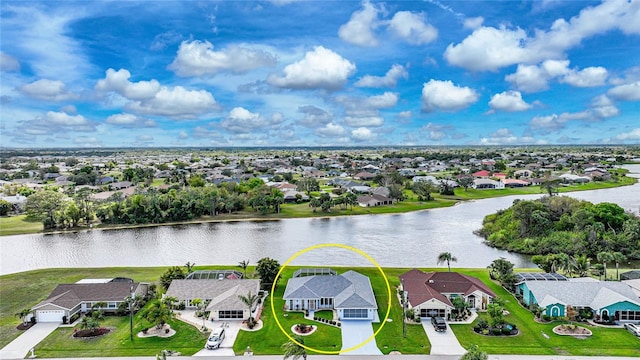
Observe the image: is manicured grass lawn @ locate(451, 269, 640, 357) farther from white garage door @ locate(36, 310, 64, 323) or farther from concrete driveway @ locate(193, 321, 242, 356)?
white garage door @ locate(36, 310, 64, 323)

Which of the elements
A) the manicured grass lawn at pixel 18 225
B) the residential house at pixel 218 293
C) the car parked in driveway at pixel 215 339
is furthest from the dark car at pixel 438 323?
the manicured grass lawn at pixel 18 225

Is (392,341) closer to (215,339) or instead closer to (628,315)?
(215,339)

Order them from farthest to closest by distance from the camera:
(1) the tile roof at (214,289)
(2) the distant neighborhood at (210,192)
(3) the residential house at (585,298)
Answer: (2) the distant neighborhood at (210,192)
(1) the tile roof at (214,289)
(3) the residential house at (585,298)

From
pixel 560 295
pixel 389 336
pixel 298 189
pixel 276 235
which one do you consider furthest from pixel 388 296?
pixel 298 189

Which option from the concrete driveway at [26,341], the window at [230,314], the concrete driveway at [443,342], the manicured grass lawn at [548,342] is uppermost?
the window at [230,314]

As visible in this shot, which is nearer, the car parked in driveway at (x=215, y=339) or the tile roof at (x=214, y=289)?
the car parked in driveway at (x=215, y=339)

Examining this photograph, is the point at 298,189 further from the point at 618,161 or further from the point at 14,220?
the point at 618,161

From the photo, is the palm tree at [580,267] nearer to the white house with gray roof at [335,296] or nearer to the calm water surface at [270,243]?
the calm water surface at [270,243]
